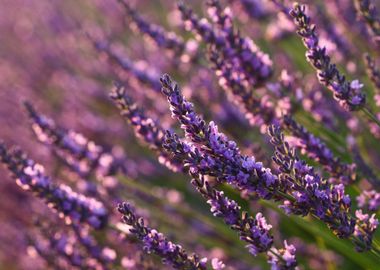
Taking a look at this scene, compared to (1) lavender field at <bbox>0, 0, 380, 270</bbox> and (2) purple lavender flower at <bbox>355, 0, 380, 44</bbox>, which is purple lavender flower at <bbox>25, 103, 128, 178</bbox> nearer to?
(1) lavender field at <bbox>0, 0, 380, 270</bbox>

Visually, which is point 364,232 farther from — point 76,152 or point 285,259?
point 76,152

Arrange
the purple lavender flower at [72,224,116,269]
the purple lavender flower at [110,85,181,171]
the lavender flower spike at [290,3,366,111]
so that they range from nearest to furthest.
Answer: the lavender flower spike at [290,3,366,111], the purple lavender flower at [110,85,181,171], the purple lavender flower at [72,224,116,269]

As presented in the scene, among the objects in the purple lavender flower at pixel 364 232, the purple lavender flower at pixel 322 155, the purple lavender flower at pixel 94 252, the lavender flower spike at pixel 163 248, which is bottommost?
the lavender flower spike at pixel 163 248

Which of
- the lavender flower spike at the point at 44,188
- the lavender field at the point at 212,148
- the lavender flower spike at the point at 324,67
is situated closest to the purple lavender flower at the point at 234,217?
the lavender field at the point at 212,148

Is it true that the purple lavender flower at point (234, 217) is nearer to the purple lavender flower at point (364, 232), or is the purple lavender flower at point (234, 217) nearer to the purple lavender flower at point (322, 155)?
the purple lavender flower at point (364, 232)

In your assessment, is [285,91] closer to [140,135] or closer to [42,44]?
[140,135]

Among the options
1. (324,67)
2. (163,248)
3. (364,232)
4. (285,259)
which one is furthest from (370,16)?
(163,248)

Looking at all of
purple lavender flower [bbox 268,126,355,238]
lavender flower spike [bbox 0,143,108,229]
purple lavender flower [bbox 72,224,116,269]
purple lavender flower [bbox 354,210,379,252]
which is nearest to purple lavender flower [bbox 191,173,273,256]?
purple lavender flower [bbox 268,126,355,238]
